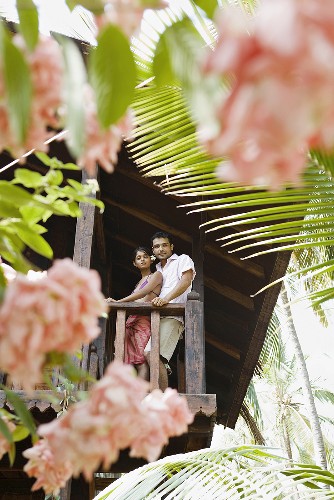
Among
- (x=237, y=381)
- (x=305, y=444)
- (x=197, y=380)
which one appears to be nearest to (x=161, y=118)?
(x=197, y=380)

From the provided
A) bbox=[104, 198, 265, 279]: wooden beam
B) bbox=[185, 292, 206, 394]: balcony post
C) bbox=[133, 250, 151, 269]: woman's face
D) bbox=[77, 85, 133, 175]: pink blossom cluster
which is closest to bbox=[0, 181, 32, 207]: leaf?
bbox=[77, 85, 133, 175]: pink blossom cluster

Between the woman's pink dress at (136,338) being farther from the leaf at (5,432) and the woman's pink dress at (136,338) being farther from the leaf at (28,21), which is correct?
the leaf at (28,21)

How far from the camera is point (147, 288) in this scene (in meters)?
4.73

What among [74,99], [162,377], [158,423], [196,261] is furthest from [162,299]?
[74,99]

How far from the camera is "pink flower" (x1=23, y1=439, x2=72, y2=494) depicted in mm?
1000

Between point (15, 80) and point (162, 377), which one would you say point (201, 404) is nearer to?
point (162, 377)

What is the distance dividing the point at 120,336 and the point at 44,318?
357cm

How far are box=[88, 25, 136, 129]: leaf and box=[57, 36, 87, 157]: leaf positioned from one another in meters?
0.02

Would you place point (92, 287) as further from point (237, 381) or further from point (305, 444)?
point (305, 444)

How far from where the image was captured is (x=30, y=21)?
738 millimetres

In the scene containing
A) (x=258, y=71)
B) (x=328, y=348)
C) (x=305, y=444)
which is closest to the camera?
(x=258, y=71)

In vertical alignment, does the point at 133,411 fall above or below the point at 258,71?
below

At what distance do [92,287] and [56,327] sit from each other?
0.09 meters

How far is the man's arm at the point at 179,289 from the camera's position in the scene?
4.33 metres
